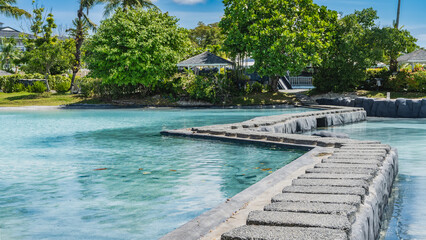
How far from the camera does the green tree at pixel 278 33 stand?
26156 mm

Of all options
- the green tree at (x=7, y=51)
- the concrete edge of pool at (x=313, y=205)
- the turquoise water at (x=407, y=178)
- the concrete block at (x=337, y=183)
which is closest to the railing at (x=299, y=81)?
the turquoise water at (x=407, y=178)

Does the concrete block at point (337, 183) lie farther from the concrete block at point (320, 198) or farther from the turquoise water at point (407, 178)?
the turquoise water at point (407, 178)

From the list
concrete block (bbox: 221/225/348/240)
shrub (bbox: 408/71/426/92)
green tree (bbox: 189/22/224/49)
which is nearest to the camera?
concrete block (bbox: 221/225/348/240)

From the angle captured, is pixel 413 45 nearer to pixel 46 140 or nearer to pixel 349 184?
pixel 46 140

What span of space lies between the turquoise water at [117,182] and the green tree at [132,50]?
599 inches

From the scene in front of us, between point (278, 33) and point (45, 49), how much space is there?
18277 mm

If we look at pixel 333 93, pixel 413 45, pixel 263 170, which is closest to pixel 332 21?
pixel 333 93

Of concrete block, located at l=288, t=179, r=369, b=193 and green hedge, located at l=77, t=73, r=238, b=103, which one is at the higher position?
green hedge, located at l=77, t=73, r=238, b=103

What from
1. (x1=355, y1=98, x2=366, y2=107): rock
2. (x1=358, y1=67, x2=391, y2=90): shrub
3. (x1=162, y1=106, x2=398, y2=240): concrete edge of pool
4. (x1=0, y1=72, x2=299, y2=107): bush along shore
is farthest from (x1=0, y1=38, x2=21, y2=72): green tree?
(x1=162, y1=106, x2=398, y2=240): concrete edge of pool

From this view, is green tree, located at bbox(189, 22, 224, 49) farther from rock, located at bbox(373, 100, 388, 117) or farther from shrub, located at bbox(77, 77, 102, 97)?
rock, located at bbox(373, 100, 388, 117)

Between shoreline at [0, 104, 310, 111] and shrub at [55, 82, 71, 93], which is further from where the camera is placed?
shrub at [55, 82, 71, 93]

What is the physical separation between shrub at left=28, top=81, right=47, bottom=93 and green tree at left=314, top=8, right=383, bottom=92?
2193 centimetres

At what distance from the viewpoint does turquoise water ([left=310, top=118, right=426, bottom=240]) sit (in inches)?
187

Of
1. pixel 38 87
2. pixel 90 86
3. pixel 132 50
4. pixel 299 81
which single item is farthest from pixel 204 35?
pixel 132 50
